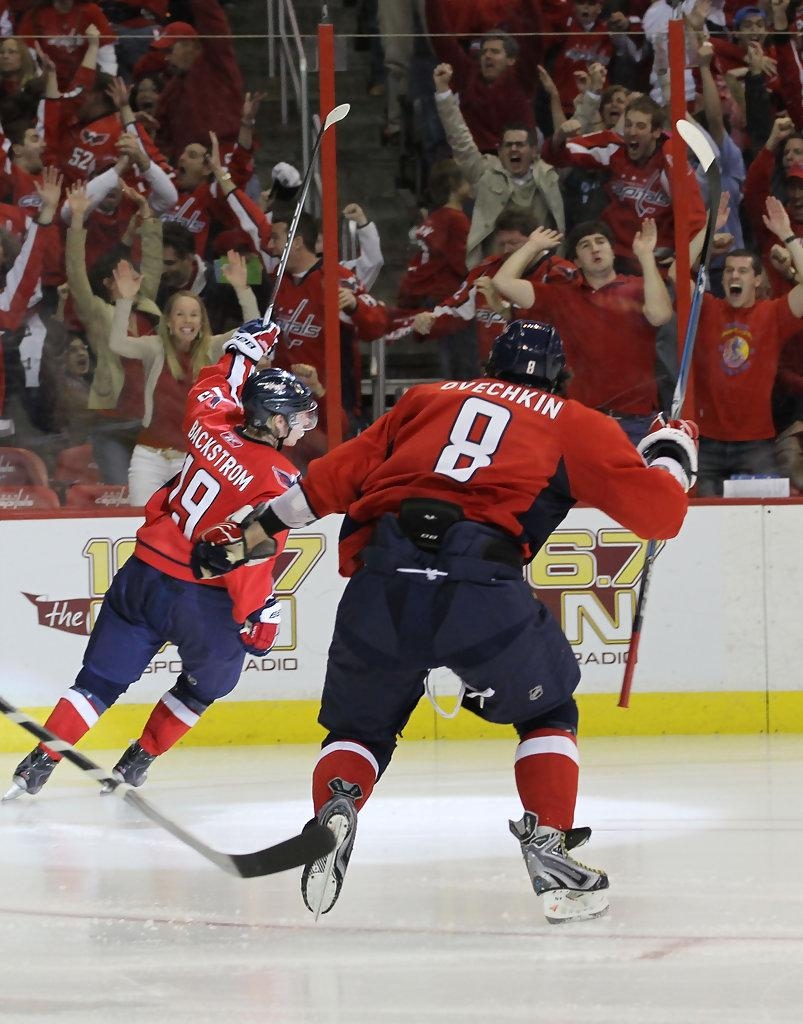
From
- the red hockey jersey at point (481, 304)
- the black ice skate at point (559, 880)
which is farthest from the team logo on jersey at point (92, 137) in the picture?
the black ice skate at point (559, 880)

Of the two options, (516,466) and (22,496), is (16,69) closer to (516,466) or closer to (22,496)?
(22,496)

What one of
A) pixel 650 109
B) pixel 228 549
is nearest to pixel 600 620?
pixel 650 109

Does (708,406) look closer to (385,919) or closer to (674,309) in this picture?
(674,309)

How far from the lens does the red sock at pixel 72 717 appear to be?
13.8 ft

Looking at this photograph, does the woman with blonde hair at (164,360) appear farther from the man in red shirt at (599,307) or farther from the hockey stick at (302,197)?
the man in red shirt at (599,307)

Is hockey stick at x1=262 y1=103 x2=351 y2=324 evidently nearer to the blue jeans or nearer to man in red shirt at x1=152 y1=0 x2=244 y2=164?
man in red shirt at x1=152 y1=0 x2=244 y2=164

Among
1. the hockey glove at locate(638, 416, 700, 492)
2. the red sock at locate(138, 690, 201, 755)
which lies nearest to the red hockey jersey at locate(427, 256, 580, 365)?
the red sock at locate(138, 690, 201, 755)

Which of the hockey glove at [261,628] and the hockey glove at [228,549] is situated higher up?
the hockey glove at [228,549]

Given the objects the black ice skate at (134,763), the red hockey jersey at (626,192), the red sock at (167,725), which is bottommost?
the black ice skate at (134,763)

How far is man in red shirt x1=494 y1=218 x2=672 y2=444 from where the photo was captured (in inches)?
211

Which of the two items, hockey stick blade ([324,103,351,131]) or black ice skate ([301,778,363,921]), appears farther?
hockey stick blade ([324,103,351,131])

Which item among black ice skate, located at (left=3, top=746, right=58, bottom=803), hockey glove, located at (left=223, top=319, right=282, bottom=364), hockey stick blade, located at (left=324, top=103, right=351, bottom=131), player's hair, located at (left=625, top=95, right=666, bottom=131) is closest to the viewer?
black ice skate, located at (left=3, top=746, right=58, bottom=803)

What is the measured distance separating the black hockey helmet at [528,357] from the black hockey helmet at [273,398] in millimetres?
1269

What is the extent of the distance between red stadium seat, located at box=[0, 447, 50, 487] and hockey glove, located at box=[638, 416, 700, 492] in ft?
9.09
